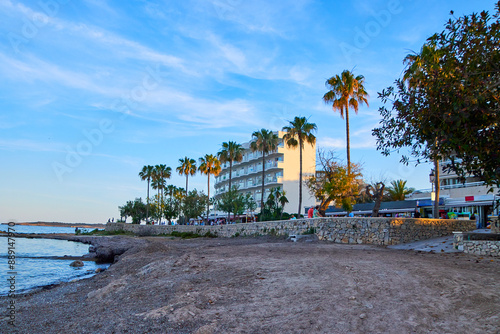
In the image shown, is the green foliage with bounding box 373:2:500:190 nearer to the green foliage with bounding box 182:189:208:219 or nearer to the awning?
the awning

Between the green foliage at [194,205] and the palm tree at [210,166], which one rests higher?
the palm tree at [210,166]

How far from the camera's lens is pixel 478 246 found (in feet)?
50.2

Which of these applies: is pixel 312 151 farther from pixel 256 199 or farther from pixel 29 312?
pixel 29 312

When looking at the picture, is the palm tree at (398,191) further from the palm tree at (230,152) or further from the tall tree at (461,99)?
the tall tree at (461,99)

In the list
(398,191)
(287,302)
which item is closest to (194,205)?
(398,191)

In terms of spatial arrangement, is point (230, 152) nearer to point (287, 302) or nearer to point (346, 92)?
point (346, 92)

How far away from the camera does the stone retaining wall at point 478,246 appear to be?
48.2 feet

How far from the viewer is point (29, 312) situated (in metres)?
9.78

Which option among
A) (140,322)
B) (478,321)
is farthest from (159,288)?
(478,321)

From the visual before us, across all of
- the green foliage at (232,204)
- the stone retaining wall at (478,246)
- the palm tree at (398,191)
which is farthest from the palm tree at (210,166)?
the stone retaining wall at (478,246)

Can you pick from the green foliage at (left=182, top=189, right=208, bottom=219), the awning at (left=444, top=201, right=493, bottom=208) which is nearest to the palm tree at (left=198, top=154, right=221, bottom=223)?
the green foliage at (left=182, top=189, right=208, bottom=219)

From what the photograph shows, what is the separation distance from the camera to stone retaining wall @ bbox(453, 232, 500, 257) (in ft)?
48.2

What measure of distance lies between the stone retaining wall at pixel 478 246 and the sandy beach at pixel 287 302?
11.5 feet

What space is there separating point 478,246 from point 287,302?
11.7 metres
